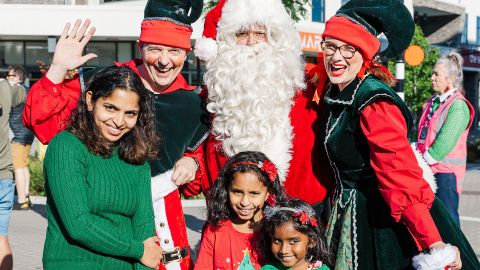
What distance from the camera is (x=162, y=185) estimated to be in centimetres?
371

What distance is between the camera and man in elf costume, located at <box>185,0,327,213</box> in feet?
12.9

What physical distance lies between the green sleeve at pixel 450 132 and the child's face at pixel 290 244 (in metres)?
3.29

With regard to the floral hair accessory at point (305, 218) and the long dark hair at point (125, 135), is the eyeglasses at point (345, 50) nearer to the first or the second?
the floral hair accessory at point (305, 218)

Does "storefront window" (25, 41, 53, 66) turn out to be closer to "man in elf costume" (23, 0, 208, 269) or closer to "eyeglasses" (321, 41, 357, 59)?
"man in elf costume" (23, 0, 208, 269)

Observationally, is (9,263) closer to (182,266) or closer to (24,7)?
(182,266)

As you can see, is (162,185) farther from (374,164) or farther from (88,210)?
(374,164)

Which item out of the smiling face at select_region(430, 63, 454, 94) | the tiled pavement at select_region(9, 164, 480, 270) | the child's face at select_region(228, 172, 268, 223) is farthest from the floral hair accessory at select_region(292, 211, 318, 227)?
the smiling face at select_region(430, 63, 454, 94)

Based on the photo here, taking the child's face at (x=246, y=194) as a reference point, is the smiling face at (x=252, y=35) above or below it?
above

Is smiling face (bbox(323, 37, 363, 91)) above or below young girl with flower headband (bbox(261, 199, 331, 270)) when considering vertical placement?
above

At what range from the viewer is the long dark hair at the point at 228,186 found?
3.69 m

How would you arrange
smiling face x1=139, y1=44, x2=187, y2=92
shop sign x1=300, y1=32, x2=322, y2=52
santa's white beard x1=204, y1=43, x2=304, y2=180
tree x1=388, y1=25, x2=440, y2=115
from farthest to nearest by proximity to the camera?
1. tree x1=388, y1=25, x2=440, y2=115
2. shop sign x1=300, y1=32, x2=322, y2=52
3. santa's white beard x1=204, y1=43, x2=304, y2=180
4. smiling face x1=139, y1=44, x2=187, y2=92

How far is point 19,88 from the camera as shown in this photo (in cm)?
839

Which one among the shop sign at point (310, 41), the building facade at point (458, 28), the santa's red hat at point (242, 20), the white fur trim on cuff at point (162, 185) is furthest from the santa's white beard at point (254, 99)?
the building facade at point (458, 28)

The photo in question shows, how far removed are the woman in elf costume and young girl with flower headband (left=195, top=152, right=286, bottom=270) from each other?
0.36m
